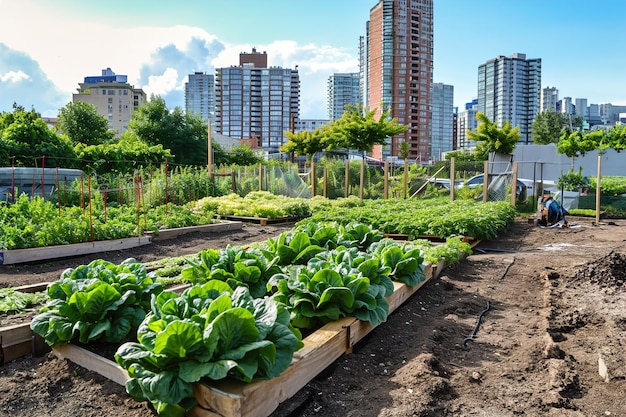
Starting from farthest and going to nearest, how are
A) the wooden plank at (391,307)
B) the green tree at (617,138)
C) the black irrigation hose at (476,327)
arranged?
the green tree at (617,138) < the black irrigation hose at (476,327) < the wooden plank at (391,307)

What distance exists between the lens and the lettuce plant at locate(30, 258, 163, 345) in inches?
124

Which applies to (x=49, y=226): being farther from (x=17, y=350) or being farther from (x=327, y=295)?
(x=327, y=295)

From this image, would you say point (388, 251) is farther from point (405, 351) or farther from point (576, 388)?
point (576, 388)

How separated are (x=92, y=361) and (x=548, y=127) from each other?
170ft

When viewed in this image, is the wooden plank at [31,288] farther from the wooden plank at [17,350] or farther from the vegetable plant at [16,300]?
the wooden plank at [17,350]

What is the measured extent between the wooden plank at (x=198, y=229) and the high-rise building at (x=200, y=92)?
110779mm

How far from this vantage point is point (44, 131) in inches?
675

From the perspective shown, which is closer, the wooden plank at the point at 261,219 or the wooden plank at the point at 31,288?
the wooden plank at the point at 31,288

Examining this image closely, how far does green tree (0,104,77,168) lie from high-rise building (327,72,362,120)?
92.9 meters

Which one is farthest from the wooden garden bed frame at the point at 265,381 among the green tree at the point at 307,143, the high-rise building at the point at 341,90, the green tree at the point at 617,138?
the high-rise building at the point at 341,90

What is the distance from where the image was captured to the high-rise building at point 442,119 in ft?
399

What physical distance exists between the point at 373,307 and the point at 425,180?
17137 millimetres

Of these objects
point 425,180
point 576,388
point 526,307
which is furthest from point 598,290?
point 425,180

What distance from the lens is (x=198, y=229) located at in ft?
35.2
